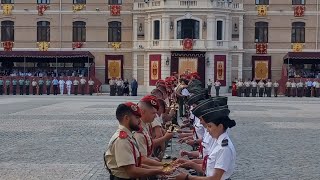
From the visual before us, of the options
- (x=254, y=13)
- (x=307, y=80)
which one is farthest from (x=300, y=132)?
(x=254, y=13)

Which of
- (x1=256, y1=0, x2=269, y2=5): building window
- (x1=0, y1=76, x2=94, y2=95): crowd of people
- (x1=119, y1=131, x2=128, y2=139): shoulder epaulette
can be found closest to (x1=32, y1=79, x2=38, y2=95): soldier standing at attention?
(x1=0, y1=76, x2=94, y2=95): crowd of people

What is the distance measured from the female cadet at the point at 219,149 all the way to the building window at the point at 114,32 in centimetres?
4977

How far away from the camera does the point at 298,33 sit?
5678 centimetres

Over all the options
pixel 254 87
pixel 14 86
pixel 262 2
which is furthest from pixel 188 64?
pixel 14 86

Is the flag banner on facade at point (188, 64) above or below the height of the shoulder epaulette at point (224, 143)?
above

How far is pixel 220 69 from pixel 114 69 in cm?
949

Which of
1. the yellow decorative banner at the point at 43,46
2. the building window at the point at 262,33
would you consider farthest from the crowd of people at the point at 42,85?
the building window at the point at 262,33

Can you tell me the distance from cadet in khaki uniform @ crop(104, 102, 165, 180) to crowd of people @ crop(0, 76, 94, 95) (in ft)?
151

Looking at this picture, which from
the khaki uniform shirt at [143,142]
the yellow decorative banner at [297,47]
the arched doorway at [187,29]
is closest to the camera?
the khaki uniform shirt at [143,142]

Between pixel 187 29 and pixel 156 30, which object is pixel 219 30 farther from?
pixel 156 30

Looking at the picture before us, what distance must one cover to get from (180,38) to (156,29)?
241 centimetres

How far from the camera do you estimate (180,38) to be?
53812mm

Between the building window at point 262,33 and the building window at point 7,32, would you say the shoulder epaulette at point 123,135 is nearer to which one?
the building window at point 262,33

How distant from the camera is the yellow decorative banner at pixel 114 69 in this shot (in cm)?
5731
